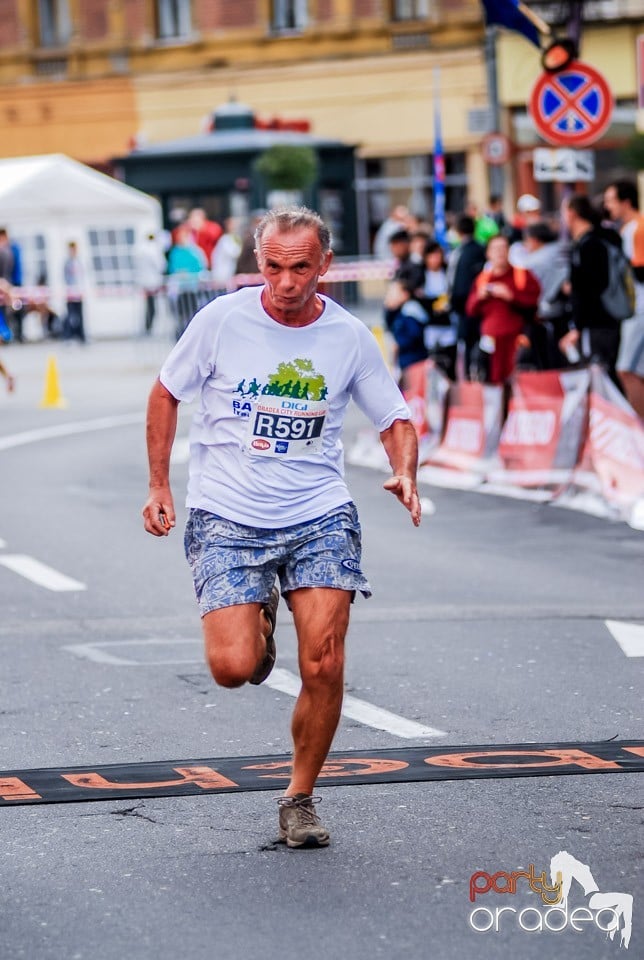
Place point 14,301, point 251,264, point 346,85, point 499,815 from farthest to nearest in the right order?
point 346,85, point 14,301, point 251,264, point 499,815

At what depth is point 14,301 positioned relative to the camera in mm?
33531

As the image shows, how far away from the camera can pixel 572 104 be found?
52.6 feet

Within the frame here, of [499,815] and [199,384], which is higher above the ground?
[199,384]

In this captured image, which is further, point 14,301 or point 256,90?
point 256,90

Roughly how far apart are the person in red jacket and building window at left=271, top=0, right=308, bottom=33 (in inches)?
1250

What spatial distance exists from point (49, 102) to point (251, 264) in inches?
1461

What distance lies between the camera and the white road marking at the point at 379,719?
7086 mm

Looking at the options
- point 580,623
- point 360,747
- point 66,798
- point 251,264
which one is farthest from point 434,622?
point 251,264

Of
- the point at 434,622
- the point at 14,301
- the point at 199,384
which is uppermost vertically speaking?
the point at 199,384

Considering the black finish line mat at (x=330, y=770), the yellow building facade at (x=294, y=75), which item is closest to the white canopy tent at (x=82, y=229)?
the yellow building facade at (x=294, y=75)

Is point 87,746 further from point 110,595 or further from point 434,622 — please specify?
point 110,595

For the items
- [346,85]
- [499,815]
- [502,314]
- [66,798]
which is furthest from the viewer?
[346,85]

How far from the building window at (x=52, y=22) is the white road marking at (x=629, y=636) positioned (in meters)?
43.4

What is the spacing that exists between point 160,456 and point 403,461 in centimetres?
69
